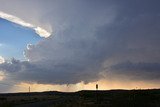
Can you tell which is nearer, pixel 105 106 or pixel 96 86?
pixel 105 106

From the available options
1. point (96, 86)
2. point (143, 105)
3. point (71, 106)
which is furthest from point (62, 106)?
point (143, 105)

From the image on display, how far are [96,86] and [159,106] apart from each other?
11136mm

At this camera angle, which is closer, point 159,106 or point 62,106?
point 159,106

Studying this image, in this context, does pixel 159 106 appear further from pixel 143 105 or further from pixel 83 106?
pixel 83 106

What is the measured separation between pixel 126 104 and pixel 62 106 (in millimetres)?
9147

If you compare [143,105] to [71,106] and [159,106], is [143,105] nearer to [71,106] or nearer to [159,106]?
[159,106]

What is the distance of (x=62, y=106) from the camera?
50312 millimetres

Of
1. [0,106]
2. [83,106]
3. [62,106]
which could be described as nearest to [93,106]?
[83,106]

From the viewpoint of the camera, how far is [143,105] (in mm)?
45906

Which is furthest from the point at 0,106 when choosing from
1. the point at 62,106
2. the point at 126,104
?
the point at 126,104

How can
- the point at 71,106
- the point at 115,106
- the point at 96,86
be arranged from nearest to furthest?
1. the point at 115,106
2. the point at 71,106
3. the point at 96,86

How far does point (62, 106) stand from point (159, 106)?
12563mm

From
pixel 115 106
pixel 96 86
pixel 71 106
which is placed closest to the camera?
pixel 115 106

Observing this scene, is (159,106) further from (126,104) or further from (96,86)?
(96,86)
